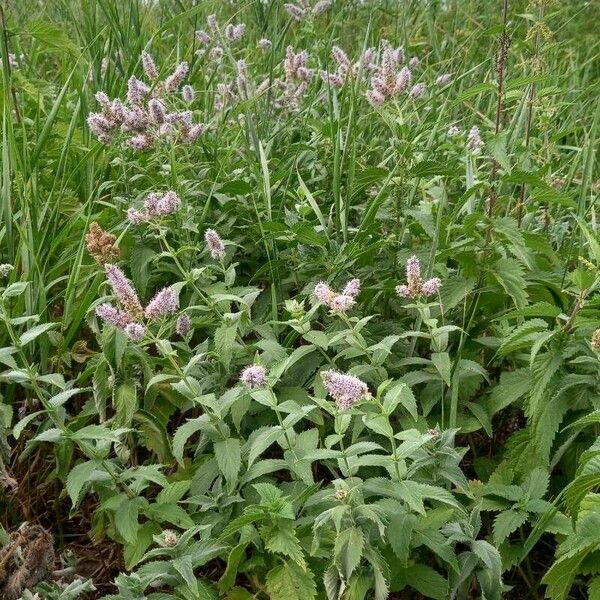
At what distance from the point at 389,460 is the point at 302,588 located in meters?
0.30

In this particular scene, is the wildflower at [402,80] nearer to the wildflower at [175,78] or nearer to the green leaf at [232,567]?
the wildflower at [175,78]

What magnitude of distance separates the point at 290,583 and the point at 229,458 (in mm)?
277

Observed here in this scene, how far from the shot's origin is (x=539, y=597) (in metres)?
2.02

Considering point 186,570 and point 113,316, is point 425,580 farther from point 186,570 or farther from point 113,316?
point 113,316

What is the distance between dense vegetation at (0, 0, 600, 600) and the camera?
→ 5.70ft

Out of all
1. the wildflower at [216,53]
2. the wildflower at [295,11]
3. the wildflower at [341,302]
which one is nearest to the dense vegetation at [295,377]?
the wildflower at [341,302]

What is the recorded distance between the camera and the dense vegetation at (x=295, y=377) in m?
1.74

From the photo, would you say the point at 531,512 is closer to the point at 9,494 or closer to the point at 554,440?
the point at 554,440

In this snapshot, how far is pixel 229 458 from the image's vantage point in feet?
6.08

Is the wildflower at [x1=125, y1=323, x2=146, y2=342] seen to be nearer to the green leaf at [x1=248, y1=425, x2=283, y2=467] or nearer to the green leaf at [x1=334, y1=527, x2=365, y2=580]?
the green leaf at [x1=248, y1=425, x2=283, y2=467]

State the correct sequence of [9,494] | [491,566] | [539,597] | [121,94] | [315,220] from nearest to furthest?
[491,566] → [539,597] → [9,494] → [315,220] → [121,94]

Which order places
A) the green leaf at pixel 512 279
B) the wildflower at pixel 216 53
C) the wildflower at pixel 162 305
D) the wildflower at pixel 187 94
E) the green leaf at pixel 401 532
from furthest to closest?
the wildflower at pixel 216 53
the wildflower at pixel 187 94
the green leaf at pixel 512 279
the wildflower at pixel 162 305
the green leaf at pixel 401 532

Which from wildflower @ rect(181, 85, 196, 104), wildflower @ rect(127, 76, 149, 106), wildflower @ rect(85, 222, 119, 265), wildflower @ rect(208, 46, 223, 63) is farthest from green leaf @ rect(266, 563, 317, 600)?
wildflower @ rect(208, 46, 223, 63)

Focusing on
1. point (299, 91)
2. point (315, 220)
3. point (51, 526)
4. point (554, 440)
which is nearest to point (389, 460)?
point (554, 440)
